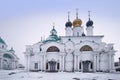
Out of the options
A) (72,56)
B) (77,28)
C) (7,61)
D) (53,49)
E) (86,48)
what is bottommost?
(7,61)

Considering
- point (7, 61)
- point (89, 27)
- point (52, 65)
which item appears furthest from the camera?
point (7, 61)

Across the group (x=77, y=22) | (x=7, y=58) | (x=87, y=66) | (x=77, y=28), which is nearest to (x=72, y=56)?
(x=87, y=66)

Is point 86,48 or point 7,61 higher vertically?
point 86,48

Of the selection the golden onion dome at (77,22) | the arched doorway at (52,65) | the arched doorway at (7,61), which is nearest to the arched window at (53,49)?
the arched doorway at (52,65)

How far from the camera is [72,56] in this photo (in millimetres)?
44406

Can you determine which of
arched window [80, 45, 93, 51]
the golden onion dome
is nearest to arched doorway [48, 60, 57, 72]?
arched window [80, 45, 93, 51]

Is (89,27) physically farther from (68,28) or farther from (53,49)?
(53,49)

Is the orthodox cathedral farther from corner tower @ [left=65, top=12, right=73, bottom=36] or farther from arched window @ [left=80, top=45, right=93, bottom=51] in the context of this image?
corner tower @ [left=65, top=12, right=73, bottom=36]

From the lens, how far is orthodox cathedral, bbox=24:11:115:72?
43812 millimetres

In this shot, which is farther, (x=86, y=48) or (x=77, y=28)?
(x=77, y=28)

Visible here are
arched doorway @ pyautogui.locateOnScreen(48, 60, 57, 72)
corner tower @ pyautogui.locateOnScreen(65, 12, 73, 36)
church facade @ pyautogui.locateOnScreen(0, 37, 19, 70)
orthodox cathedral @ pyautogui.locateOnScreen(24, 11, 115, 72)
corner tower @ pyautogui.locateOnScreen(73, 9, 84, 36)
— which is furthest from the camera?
church facade @ pyautogui.locateOnScreen(0, 37, 19, 70)

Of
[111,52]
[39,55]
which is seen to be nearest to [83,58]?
[111,52]

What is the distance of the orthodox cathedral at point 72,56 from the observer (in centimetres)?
4381

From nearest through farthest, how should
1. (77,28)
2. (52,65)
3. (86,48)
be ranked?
(86,48)
(52,65)
(77,28)
